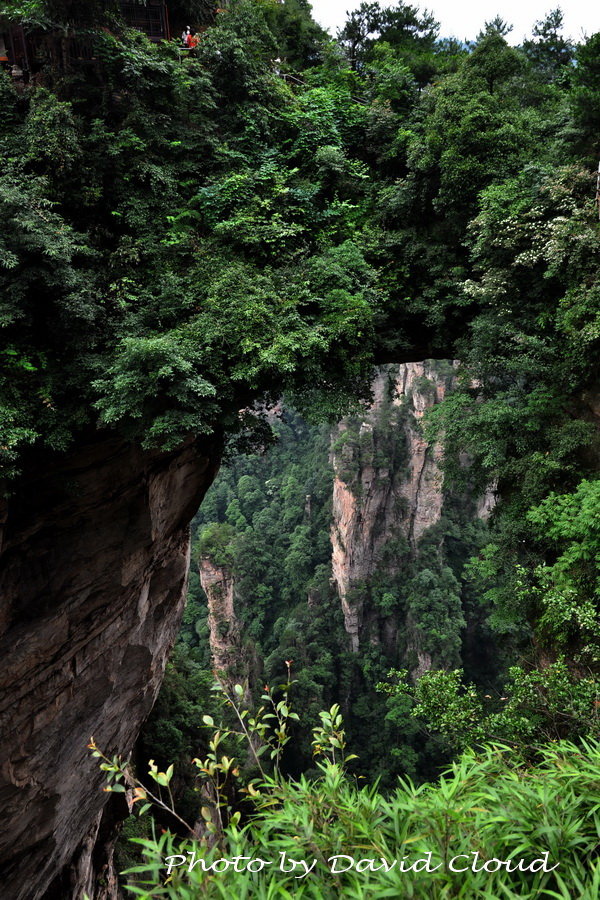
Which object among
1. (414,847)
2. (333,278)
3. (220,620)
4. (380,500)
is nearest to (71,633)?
(414,847)

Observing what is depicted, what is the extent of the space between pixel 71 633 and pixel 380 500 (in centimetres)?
2820

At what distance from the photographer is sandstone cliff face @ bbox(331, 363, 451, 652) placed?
31.9m

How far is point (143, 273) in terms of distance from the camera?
21.9ft

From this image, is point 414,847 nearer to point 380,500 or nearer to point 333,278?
point 333,278

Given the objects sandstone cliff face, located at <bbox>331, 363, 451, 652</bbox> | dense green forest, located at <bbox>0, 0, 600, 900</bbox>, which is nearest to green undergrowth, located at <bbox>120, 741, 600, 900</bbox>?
dense green forest, located at <bbox>0, 0, 600, 900</bbox>

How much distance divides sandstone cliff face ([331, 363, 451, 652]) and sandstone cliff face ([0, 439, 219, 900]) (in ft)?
81.5

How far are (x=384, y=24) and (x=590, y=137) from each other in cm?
925

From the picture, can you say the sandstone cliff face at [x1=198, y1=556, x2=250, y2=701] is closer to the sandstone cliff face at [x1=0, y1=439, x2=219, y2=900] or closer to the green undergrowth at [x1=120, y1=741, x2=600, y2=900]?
the sandstone cliff face at [x1=0, y1=439, x2=219, y2=900]

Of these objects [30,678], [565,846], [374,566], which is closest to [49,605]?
[30,678]

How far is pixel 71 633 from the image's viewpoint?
6.72m

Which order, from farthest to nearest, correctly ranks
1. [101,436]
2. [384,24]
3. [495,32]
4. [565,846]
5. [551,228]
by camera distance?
[384,24]
[495,32]
[101,436]
[551,228]
[565,846]

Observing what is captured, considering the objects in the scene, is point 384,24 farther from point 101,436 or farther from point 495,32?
point 101,436

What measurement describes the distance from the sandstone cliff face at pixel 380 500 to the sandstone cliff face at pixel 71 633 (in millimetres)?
24851

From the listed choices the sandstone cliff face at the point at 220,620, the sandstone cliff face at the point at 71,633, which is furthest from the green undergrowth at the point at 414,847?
the sandstone cliff face at the point at 220,620
